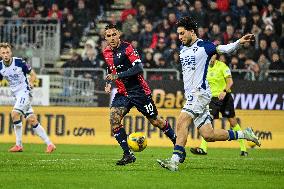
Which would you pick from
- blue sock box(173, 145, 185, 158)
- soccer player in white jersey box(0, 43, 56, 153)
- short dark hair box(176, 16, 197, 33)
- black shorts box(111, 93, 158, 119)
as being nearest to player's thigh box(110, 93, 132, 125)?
black shorts box(111, 93, 158, 119)

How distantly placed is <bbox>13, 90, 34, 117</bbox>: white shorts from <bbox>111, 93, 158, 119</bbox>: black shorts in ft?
16.0

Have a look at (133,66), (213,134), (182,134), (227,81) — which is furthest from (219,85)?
(182,134)

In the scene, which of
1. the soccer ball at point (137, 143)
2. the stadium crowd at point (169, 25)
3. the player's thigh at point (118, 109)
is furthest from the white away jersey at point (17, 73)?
the stadium crowd at point (169, 25)

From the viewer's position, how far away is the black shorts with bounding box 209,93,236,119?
760 inches

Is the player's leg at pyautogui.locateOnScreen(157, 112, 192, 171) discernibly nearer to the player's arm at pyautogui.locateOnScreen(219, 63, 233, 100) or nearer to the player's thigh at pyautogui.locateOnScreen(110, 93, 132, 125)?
the player's thigh at pyautogui.locateOnScreen(110, 93, 132, 125)

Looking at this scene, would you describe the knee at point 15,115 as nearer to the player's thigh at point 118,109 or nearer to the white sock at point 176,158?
the player's thigh at point 118,109

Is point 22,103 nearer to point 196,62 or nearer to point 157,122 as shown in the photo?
point 157,122

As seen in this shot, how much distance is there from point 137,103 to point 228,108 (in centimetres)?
506

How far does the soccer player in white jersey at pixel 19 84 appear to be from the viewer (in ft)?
62.3

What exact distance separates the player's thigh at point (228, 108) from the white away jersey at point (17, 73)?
4.89 m

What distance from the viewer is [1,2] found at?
32375 millimetres

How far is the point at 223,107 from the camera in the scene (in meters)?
19.5

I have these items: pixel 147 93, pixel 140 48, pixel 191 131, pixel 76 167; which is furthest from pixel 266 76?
pixel 76 167

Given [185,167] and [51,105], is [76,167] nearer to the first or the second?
[185,167]
